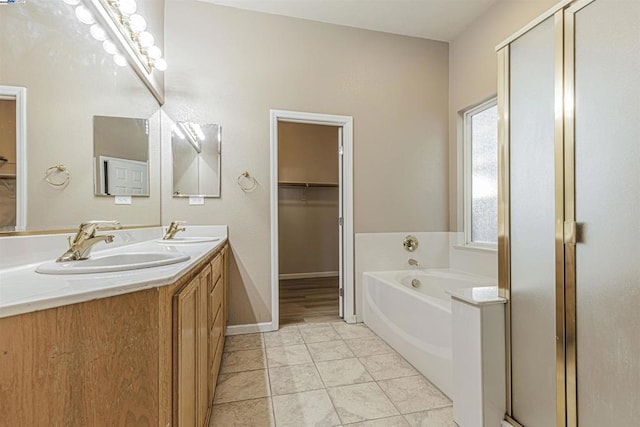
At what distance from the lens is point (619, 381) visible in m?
0.95

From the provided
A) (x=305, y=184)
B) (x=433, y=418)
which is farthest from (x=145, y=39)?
(x=305, y=184)

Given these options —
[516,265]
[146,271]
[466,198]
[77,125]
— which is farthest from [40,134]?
[466,198]

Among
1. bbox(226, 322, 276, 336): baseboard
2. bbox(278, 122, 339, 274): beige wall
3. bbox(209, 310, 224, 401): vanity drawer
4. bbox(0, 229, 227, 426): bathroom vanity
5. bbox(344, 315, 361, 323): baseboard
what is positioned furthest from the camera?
bbox(278, 122, 339, 274): beige wall

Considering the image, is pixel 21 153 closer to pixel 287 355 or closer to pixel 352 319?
pixel 287 355

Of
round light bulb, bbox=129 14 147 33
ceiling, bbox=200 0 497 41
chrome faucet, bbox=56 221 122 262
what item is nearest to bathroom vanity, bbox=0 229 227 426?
chrome faucet, bbox=56 221 122 262

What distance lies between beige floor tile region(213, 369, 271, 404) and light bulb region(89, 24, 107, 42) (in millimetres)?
2073

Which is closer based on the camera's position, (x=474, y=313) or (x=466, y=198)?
(x=474, y=313)

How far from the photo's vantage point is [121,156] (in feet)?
6.31

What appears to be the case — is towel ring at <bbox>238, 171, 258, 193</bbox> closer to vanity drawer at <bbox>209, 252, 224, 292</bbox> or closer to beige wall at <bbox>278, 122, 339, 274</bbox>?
vanity drawer at <bbox>209, 252, 224, 292</bbox>

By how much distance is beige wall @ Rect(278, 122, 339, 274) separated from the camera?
15.9 ft

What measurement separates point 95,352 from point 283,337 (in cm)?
203

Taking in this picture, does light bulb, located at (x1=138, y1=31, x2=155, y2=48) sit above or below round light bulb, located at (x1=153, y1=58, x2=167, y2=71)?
above

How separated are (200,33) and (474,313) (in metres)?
2.92

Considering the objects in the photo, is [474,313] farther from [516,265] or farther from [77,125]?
Answer: [77,125]
